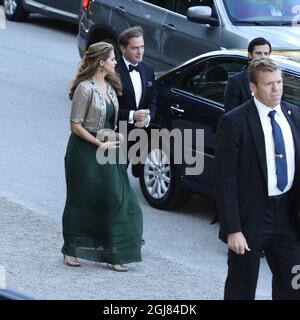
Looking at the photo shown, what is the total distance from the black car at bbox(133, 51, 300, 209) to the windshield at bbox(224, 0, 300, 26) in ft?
8.54

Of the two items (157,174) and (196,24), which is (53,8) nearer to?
(196,24)

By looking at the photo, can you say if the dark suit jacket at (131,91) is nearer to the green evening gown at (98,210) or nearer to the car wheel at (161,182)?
the green evening gown at (98,210)

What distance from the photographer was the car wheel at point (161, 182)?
33.9 ft

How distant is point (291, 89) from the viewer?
30.9ft

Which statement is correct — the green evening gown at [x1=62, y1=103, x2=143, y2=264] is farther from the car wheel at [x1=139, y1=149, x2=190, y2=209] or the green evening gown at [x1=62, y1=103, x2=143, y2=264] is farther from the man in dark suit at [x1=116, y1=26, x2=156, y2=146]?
the car wheel at [x1=139, y1=149, x2=190, y2=209]

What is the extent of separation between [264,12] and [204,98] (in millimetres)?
3380

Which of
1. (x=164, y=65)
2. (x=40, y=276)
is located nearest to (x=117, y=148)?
(x=40, y=276)

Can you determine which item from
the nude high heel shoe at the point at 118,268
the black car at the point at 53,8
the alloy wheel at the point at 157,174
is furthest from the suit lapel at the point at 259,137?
the black car at the point at 53,8

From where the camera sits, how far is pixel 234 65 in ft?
32.9

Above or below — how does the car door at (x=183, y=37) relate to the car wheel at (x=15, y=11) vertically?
above

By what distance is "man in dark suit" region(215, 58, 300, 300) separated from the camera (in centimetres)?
641

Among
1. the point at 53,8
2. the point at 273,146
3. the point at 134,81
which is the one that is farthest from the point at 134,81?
the point at 53,8

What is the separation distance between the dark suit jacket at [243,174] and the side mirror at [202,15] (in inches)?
254

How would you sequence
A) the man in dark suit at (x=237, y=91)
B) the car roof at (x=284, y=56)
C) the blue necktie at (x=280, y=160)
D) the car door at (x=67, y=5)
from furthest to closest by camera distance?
1. the car door at (x=67, y=5)
2. the car roof at (x=284, y=56)
3. the man in dark suit at (x=237, y=91)
4. the blue necktie at (x=280, y=160)
